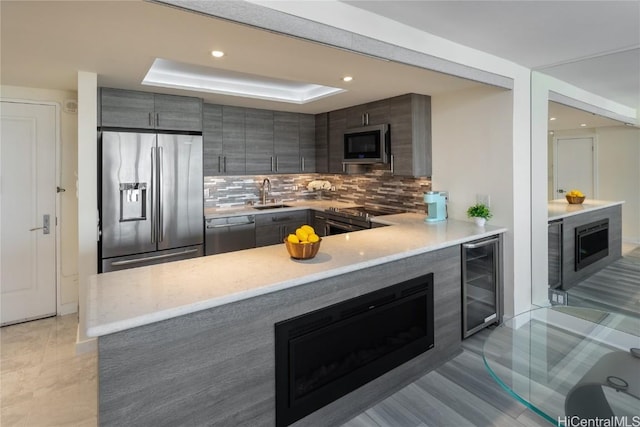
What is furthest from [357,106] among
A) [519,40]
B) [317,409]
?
[317,409]

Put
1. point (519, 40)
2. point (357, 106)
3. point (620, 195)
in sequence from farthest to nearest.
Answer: point (357, 106), point (620, 195), point (519, 40)

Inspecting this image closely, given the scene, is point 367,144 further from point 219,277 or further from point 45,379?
point 45,379

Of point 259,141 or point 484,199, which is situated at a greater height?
point 259,141

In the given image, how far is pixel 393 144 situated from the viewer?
409cm

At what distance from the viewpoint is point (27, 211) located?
3.65 meters

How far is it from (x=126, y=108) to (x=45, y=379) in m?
2.37

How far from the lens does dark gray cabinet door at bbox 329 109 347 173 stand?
15.7ft

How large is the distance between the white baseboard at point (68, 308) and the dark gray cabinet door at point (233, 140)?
2183 millimetres

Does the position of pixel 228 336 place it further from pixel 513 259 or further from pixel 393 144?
pixel 393 144

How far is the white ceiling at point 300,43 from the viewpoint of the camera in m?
1.95

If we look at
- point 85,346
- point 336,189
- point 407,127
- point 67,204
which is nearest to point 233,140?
point 336,189

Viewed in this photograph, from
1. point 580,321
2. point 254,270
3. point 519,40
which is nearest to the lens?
point 254,270

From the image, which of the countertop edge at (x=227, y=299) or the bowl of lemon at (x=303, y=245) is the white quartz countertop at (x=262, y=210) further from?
the countertop edge at (x=227, y=299)

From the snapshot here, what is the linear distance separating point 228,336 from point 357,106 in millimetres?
3533
